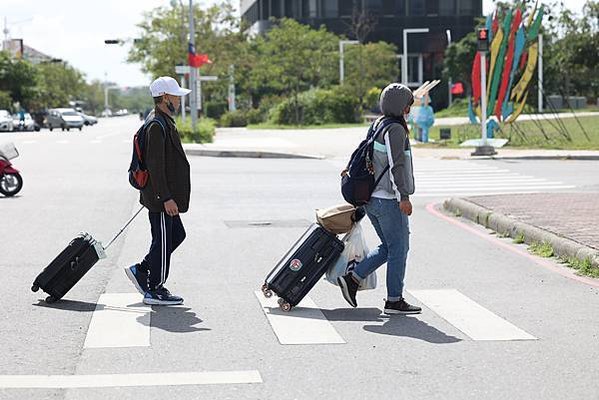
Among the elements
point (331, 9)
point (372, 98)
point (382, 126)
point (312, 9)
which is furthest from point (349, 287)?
point (312, 9)

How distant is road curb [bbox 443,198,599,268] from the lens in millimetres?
10898

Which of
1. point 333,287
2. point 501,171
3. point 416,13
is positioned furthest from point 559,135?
point 416,13

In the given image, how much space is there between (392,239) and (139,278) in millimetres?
2162

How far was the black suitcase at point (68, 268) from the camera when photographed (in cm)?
904

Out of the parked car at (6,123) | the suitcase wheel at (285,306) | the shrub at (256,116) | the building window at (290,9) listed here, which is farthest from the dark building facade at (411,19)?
the suitcase wheel at (285,306)

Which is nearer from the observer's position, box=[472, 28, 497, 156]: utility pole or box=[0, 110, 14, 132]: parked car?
box=[472, 28, 497, 156]: utility pole

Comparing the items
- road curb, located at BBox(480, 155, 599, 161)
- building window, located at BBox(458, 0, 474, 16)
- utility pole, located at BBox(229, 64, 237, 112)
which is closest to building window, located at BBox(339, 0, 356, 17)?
building window, located at BBox(458, 0, 474, 16)

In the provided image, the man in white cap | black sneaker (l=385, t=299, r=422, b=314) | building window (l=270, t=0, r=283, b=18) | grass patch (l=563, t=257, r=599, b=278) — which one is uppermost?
building window (l=270, t=0, r=283, b=18)

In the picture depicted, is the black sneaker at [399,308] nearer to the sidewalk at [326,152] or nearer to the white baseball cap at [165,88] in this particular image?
the white baseball cap at [165,88]

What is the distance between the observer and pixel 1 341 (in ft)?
25.0

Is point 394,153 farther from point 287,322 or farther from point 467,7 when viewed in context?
point 467,7

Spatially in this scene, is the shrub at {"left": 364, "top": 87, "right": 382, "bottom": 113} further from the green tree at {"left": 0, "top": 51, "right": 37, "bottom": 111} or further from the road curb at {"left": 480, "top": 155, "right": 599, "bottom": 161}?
the green tree at {"left": 0, "top": 51, "right": 37, "bottom": 111}

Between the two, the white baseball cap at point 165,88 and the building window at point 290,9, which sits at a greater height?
the building window at point 290,9

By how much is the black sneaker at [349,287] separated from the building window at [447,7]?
254 ft
